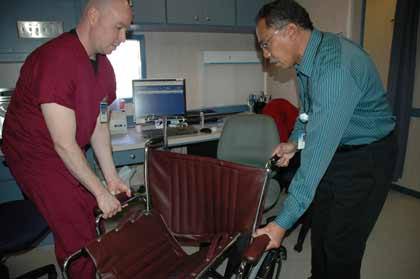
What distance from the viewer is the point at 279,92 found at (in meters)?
3.25

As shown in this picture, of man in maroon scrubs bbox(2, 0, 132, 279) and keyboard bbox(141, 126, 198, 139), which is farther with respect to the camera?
keyboard bbox(141, 126, 198, 139)

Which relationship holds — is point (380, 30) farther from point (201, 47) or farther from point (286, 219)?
point (286, 219)

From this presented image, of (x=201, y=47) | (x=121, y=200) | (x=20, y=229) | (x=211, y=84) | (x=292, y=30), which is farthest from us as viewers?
(x=211, y=84)

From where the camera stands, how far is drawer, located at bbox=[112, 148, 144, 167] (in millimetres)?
2186

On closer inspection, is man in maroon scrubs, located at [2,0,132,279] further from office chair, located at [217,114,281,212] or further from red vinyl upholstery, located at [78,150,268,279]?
office chair, located at [217,114,281,212]

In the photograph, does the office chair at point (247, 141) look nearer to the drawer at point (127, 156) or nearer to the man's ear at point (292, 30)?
the drawer at point (127, 156)

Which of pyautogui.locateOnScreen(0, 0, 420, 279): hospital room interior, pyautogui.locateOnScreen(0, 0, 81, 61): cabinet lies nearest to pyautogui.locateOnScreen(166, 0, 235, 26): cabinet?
pyautogui.locateOnScreen(0, 0, 420, 279): hospital room interior

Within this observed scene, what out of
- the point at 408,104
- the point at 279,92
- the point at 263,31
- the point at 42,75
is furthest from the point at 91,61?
the point at 408,104

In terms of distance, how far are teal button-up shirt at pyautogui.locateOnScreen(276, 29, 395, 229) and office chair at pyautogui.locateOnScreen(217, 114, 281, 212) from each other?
0.89 meters

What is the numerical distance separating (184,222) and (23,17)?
176 cm

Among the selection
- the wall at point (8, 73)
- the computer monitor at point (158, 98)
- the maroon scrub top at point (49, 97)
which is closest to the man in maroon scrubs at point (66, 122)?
the maroon scrub top at point (49, 97)

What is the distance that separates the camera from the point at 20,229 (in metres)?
1.44

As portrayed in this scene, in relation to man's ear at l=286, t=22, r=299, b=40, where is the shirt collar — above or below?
below

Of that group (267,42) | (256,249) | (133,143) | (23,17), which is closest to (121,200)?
(256,249)
